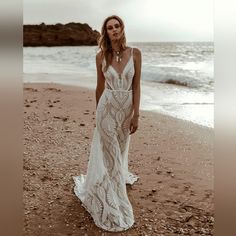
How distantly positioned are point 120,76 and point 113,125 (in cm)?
44

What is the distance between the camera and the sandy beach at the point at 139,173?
126 inches

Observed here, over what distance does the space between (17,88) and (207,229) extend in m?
2.07

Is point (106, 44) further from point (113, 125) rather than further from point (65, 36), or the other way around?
point (65, 36)

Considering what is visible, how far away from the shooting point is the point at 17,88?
188cm

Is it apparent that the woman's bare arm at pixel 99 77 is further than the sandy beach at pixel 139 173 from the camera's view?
Yes

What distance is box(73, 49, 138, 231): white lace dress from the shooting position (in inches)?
127

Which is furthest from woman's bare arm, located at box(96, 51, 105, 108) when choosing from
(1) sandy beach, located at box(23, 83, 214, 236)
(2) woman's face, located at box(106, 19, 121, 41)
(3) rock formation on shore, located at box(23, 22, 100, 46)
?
(3) rock formation on shore, located at box(23, 22, 100, 46)

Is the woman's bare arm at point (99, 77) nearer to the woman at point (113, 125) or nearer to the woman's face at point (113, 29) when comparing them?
the woman at point (113, 125)

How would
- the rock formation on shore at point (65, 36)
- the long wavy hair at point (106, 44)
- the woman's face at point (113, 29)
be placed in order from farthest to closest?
the rock formation on shore at point (65, 36) < the long wavy hair at point (106, 44) < the woman's face at point (113, 29)

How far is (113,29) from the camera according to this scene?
10.1 feet

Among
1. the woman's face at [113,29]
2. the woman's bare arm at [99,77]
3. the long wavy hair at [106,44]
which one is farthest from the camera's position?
the woman's bare arm at [99,77]

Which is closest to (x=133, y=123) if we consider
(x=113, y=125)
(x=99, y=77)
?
(x=113, y=125)

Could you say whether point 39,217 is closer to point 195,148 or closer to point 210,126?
point 195,148

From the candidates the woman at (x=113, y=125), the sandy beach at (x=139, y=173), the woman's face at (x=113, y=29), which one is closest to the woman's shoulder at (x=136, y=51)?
the woman at (x=113, y=125)
